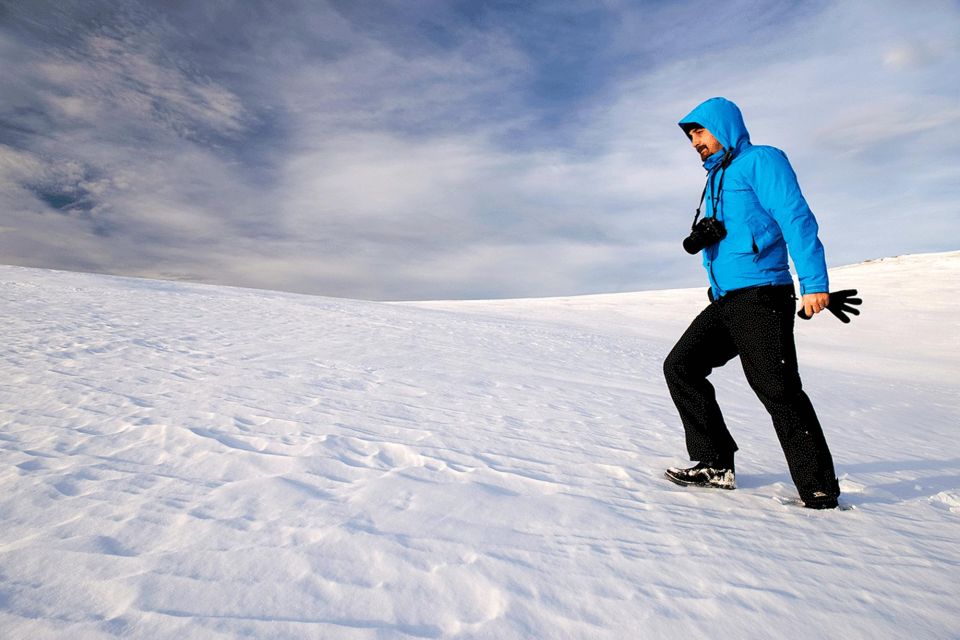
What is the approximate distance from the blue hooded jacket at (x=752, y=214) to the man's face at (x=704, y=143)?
44mm

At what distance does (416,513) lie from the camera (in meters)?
2.18

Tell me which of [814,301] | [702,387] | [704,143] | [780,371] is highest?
[704,143]

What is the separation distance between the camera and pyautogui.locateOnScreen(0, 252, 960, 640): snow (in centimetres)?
154

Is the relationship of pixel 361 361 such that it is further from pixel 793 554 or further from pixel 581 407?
pixel 793 554

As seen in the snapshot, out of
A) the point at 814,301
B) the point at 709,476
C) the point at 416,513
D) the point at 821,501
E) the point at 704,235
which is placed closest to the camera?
the point at 416,513

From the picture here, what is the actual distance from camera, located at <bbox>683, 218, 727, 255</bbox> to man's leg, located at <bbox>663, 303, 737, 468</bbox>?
1.09 feet

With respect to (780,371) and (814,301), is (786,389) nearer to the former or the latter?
(780,371)

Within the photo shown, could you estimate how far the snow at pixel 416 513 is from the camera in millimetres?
1535

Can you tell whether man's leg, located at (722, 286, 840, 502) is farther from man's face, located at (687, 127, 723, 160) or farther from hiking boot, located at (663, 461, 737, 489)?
man's face, located at (687, 127, 723, 160)

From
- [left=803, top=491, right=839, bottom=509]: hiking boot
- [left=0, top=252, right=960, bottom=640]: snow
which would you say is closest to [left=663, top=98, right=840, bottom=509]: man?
[left=803, top=491, right=839, bottom=509]: hiking boot

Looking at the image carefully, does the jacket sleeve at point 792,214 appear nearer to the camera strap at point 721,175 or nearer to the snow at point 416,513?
the camera strap at point 721,175

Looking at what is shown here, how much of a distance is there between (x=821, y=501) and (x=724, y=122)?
2.01 metres

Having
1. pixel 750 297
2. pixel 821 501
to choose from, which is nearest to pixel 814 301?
pixel 750 297

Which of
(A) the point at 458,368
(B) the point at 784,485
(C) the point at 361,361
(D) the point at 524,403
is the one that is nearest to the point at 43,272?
(C) the point at 361,361
